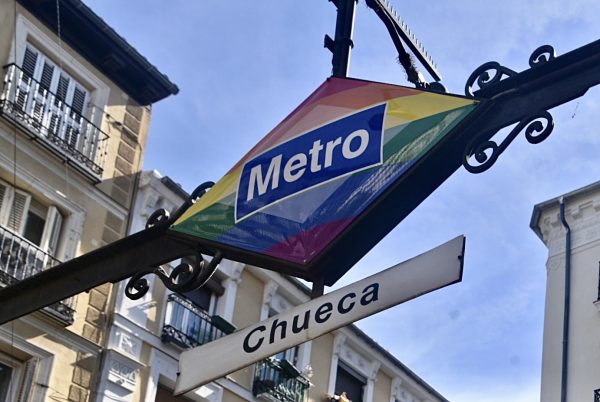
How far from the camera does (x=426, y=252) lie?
16.5 ft

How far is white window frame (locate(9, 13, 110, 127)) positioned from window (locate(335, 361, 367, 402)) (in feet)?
27.3

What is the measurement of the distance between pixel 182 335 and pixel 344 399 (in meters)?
5.14

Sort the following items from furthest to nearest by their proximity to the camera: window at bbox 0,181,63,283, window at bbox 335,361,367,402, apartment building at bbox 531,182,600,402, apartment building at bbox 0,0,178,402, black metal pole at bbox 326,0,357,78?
apartment building at bbox 531,182,600,402
window at bbox 335,361,367,402
apartment building at bbox 0,0,178,402
window at bbox 0,181,63,283
black metal pole at bbox 326,0,357,78

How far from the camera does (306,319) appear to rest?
5.14m

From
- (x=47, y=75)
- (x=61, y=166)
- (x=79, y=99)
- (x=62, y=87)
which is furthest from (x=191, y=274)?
(x=79, y=99)

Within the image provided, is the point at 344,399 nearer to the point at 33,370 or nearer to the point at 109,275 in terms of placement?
the point at 33,370

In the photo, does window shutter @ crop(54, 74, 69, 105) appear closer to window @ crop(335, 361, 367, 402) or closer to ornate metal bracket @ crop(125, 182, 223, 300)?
window @ crop(335, 361, 367, 402)

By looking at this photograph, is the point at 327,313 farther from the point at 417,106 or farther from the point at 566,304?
the point at 566,304

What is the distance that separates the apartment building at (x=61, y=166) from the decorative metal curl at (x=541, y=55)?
11916 millimetres

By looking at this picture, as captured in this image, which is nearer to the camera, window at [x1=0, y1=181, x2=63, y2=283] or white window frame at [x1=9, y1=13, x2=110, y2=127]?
window at [x1=0, y1=181, x2=63, y2=283]

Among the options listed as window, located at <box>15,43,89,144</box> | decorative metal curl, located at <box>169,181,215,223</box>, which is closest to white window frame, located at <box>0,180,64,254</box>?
window, located at <box>15,43,89,144</box>

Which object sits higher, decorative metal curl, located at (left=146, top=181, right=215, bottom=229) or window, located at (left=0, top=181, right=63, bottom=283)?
window, located at (left=0, top=181, right=63, bottom=283)

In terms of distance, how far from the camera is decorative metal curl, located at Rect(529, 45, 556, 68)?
5230 millimetres

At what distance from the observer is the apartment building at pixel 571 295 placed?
24.7m
